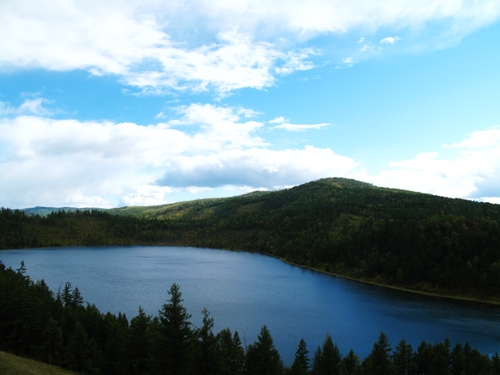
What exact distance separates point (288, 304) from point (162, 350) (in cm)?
6492

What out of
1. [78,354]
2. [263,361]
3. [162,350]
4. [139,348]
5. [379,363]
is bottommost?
[78,354]

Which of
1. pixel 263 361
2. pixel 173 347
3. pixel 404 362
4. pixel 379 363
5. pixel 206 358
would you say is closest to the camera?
pixel 173 347

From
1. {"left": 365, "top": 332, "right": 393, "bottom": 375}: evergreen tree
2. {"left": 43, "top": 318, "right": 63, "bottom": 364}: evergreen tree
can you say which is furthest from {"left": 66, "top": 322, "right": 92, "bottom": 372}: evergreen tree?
{"left": 365, "top": 332, "right": 393, "bottom": 375}: evergreen tree

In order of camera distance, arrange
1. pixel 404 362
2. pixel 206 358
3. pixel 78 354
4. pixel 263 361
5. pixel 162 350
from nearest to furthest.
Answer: pixel 206 358, pixel 162 350, pixel 263 361, pixel 78 354, pixel 404 362

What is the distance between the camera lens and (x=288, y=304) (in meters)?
93.2

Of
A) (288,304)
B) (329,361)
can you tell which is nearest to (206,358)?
(329,361)

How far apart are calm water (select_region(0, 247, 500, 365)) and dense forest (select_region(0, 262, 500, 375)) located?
1401cm

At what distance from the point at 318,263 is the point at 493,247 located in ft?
208

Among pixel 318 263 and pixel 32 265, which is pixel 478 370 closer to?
pixel 318 263

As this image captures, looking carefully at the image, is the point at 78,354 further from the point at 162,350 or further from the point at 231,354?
the point at 162,350

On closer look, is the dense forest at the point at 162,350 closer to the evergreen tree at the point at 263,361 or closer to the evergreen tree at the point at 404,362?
the evergreen tree at the point at 263,361

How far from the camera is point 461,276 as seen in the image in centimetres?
10619

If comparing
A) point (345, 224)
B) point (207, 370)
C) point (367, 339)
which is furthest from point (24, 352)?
point (345, 224)

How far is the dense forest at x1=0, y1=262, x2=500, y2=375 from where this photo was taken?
106 feet
